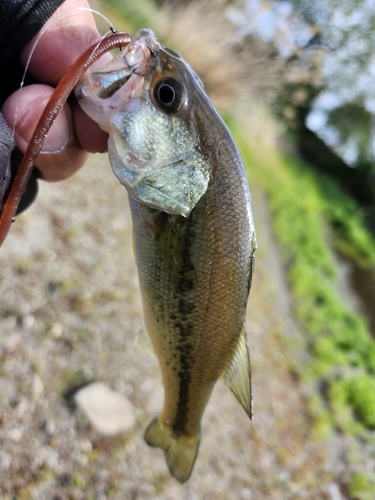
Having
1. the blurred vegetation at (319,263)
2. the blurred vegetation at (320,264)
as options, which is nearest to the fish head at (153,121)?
the blurred vegetation at (319,263)

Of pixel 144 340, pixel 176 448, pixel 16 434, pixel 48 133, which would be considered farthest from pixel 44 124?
pixel 16 434

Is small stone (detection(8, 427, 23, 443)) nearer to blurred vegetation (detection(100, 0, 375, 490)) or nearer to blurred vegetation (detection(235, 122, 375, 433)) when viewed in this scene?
blurred vegetation (detection(100, 0, 375, 490))

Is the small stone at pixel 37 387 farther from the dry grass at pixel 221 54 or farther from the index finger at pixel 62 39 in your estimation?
the dry grass at pixel 221 54

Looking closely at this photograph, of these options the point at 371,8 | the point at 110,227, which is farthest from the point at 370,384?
the point at 371,8

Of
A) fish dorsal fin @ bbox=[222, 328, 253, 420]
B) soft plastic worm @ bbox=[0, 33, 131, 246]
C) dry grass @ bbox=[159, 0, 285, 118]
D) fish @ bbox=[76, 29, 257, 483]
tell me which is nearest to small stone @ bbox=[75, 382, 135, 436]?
fish @ bbox=[76, 29, 257, 483]

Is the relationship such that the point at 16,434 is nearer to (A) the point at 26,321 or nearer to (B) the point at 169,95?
(A) the point at 26,321
